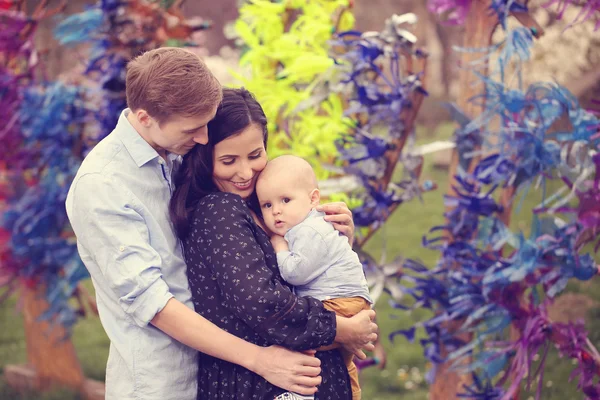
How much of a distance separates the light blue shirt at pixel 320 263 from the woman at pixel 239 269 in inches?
2.3

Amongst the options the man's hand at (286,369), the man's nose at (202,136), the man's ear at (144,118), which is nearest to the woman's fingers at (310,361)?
the man's hand at (286,369)

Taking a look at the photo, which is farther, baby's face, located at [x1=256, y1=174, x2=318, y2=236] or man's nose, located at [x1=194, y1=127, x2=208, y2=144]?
baby's face, located at [x1=256, y1=174, x2=318, y2=236]

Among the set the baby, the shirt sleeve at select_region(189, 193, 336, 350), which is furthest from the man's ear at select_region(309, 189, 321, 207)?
the shirt sleeve at select_region(189, 193, 336, 350)

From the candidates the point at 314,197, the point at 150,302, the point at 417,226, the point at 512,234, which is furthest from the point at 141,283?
the point at 417,226

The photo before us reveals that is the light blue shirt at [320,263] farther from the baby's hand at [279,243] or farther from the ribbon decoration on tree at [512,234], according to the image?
the ribbon decoration on tree at [512,234]

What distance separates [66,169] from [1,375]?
1763mm

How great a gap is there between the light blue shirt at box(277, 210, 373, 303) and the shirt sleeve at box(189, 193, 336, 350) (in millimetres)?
65

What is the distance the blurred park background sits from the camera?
436cm

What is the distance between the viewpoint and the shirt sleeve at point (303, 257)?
1.97m

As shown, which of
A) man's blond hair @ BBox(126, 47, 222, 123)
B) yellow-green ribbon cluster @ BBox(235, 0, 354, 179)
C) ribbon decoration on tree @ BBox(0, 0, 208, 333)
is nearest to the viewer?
man's blond hair @ BBox(126, 47, 222, 123)

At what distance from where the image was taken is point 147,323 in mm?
1928

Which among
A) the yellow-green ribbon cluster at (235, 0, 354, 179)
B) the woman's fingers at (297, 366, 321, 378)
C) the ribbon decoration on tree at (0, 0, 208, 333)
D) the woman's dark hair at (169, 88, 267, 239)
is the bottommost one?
the ribbon decoration on tree at (0, 0, 208, 333)

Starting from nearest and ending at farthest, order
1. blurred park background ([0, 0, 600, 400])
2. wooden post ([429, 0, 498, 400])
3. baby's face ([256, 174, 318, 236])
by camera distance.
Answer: baby's face ([256, 174, 318, 236]) < wooden post ([429, 0, 498, 400]) < blurred park background ([0, 0, 600, 400])

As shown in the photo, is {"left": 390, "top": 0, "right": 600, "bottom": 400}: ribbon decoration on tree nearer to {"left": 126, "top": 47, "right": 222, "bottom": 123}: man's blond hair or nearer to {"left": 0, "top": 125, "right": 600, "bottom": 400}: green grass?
{"left": 0, "top": 125, "right": 600, "bottom": 400}: green grass
